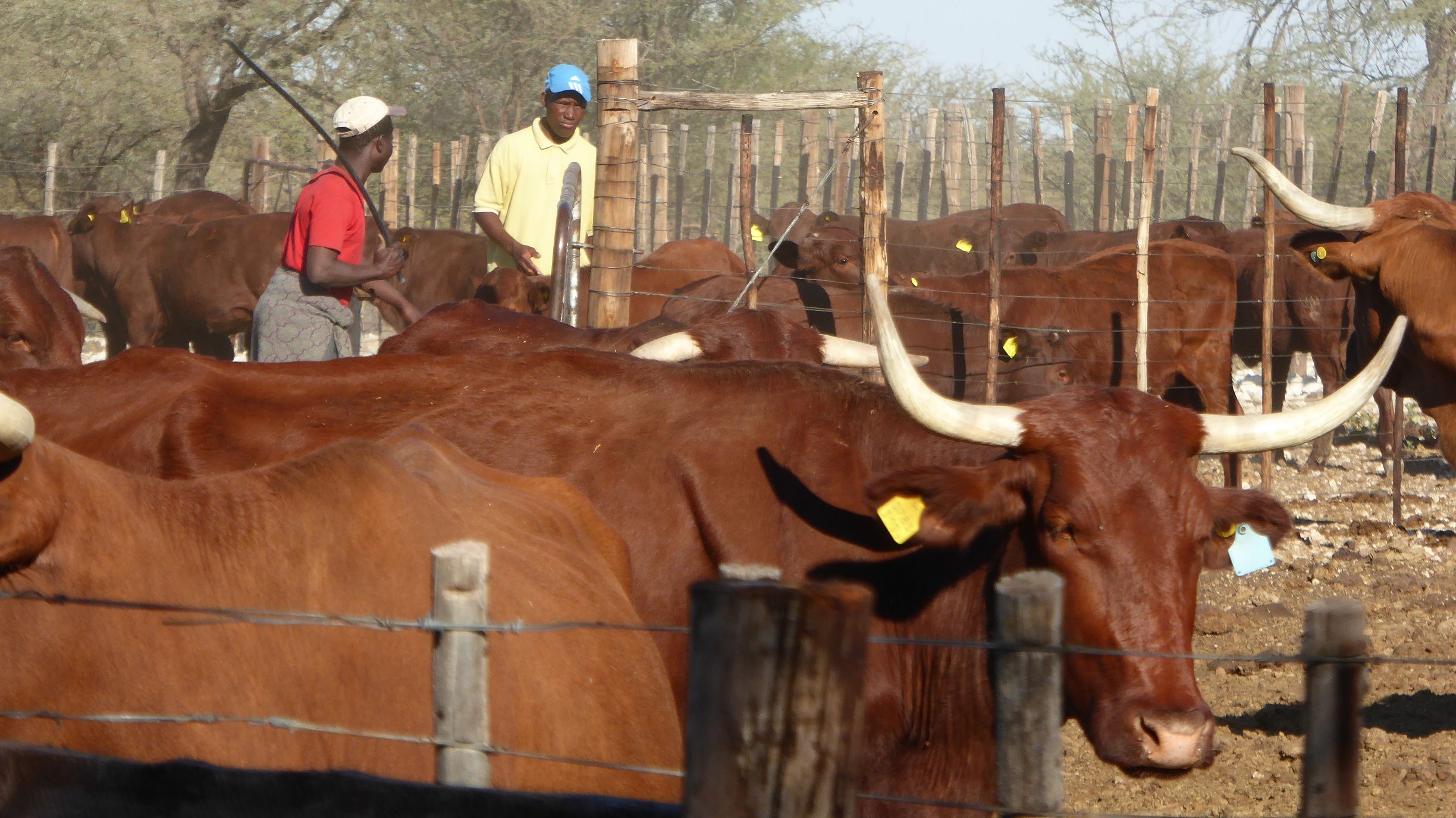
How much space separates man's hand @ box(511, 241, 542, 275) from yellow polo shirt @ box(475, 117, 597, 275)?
0.10 meters

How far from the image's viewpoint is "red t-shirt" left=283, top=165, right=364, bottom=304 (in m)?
6.19

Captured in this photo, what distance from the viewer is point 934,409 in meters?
3.71

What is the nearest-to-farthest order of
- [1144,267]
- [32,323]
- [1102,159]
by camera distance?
[32,323]
[1144,267]
[1102,159]

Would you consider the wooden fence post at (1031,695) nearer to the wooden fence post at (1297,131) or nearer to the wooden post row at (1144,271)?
the wooden post row at (1144,271)

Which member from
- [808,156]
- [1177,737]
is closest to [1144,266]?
[1177,737]

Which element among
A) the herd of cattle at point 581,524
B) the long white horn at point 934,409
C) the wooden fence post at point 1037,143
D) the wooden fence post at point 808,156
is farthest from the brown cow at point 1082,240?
the long white horn at point 934,409

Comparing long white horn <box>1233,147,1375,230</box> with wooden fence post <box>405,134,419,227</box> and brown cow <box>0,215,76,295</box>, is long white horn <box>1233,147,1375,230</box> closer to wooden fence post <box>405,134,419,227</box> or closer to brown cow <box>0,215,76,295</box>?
brown cow <box>0,215,76,295</box>

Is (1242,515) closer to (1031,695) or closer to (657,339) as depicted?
Answer: (1031,695)

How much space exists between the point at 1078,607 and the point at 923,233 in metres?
14.8

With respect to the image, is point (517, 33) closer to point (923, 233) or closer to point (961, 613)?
point (923, 233)

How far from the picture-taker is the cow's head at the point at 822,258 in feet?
39.9

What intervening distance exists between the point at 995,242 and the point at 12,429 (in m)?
8.72

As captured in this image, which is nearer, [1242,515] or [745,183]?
[1242,515]

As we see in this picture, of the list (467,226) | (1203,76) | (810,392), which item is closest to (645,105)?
(810,392)
